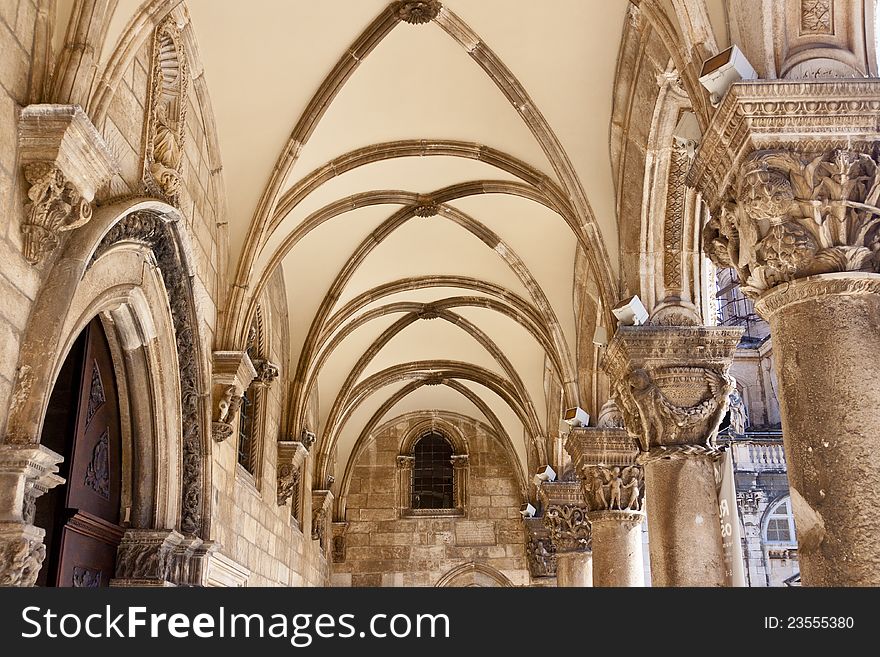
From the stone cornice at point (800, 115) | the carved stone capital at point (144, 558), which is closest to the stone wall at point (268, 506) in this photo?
the carved stone capital at point (144, 558)

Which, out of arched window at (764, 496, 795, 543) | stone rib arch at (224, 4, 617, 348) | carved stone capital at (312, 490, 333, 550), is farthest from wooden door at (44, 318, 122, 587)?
arched window at (764, 496, 795, 543)

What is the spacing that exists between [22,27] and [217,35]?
293 cm

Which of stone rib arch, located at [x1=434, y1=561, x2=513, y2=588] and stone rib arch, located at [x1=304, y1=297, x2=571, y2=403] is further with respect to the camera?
stone rib arch, located at [x1=434, y1=561, x2=513, y2=588]

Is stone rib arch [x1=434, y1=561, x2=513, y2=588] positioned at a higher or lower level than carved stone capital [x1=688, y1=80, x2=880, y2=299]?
higher

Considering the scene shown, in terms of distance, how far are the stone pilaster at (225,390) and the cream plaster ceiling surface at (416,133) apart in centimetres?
103

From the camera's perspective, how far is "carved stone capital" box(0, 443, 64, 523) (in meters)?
3.82

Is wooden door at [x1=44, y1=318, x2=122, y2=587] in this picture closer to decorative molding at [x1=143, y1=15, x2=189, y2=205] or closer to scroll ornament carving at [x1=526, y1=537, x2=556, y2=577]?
decorative molding at [x1=143, y1=15, x2=189, y2=205]

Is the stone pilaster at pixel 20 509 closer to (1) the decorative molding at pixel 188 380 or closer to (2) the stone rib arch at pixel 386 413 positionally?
(1) the decorative molding at pixel 188 380

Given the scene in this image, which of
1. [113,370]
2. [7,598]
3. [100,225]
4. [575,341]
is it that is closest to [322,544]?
[575,341]

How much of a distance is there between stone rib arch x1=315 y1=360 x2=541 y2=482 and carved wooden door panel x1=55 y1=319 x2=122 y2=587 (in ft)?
26.9

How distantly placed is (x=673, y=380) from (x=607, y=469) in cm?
263

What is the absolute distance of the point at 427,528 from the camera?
17.3m

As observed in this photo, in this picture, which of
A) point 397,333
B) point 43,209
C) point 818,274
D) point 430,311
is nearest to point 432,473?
point 397,333

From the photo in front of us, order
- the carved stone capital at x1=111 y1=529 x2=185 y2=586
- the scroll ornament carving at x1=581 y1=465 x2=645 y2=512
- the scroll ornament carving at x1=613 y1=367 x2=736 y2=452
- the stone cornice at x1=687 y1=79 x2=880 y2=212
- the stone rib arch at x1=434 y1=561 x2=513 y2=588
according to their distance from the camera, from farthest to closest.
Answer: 1. the stone rib arch at x1=434 y1=561 x2=513 y2=588
2. the scroll ornament carving at x1=581 y1=465 x2=645 y2=512
3. the scroll ornament carving at x1=613 y1=367 x2=736 y2=452
4. the carved stone capital at x1=111 y1=529 x2=185 y2=586
5. the stone cornice at x1=687 y1=79 x2=880 y2=212
